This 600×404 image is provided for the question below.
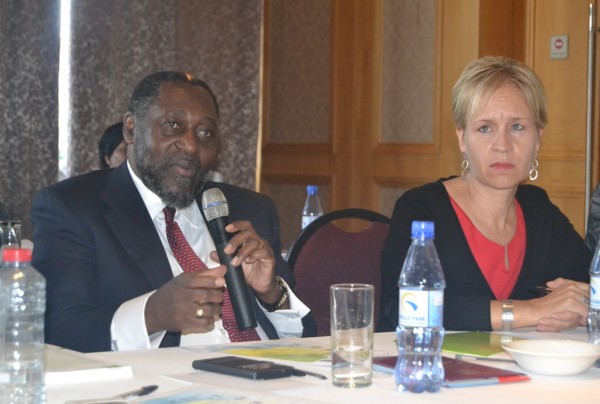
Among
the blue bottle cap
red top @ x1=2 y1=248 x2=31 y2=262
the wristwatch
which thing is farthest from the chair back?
red top @ x1=2 y1=248 x2=31 y2=262

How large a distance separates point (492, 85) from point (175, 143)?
946 mm

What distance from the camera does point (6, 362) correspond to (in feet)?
5.01

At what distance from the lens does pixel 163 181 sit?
2.58 meters

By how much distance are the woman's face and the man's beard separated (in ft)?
2.69

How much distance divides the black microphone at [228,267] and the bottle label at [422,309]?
0.44 meters

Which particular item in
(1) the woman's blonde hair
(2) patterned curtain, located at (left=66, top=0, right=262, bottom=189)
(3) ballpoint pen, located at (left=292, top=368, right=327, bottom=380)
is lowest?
(3) ballpoint pen, located at (left=292, top=368, right=327, bottom=380)

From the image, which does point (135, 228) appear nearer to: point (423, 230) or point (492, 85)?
point (423, 230)

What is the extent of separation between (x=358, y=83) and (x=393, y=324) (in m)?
3.99

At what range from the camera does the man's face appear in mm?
2598

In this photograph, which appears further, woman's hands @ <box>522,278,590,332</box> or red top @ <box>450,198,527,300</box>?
red top @ <box>450,198,527,300</box>

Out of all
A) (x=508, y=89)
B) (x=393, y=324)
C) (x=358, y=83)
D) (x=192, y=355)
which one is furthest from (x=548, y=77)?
(x=192, y=355)

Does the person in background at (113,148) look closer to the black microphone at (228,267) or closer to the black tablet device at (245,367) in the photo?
the black microphone at (228,267)

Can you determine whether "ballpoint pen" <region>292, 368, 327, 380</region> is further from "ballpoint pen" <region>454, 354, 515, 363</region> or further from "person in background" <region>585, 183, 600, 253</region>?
"person in background" <region>585, 183, 600, 253</region>

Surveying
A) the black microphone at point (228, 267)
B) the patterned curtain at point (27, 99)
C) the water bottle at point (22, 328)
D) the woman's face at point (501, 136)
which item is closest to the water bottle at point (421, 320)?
the black microphone at point (228, 267)
